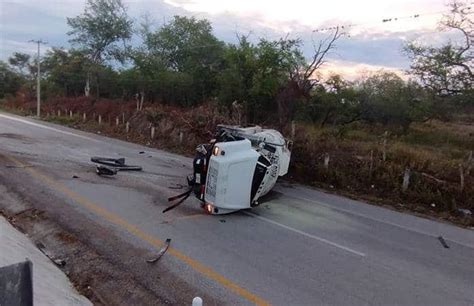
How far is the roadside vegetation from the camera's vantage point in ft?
44.7

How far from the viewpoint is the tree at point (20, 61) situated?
7738 centimetres

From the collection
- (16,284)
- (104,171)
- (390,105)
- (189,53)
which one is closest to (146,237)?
(16,284)

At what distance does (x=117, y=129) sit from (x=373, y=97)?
2023 centimetres

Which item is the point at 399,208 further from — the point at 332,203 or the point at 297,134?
the point at 297,134

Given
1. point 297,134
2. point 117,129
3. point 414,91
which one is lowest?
point 117,129

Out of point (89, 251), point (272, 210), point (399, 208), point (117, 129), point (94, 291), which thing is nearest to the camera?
point (94, 291)

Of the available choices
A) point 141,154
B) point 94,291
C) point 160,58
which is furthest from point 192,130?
point 160,58

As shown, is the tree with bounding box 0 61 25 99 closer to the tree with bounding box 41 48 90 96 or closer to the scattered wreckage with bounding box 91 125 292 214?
the tree with bounding box 41 48 90 96

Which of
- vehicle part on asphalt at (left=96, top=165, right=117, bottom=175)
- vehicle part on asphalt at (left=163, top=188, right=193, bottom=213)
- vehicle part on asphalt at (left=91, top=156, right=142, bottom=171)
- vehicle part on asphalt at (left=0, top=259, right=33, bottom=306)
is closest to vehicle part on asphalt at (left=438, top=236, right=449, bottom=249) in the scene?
vehicle part on asphalt at (left=163, top=188, right=193, bottom=213)

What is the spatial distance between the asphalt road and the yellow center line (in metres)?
0.02

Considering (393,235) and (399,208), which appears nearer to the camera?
(393,235)

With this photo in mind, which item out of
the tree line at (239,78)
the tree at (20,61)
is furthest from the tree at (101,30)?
the tree at (20,61)

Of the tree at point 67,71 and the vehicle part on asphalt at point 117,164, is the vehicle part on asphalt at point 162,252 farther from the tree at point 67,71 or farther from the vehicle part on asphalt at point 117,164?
the tree at point 67,71

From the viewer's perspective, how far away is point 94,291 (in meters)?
5.68
